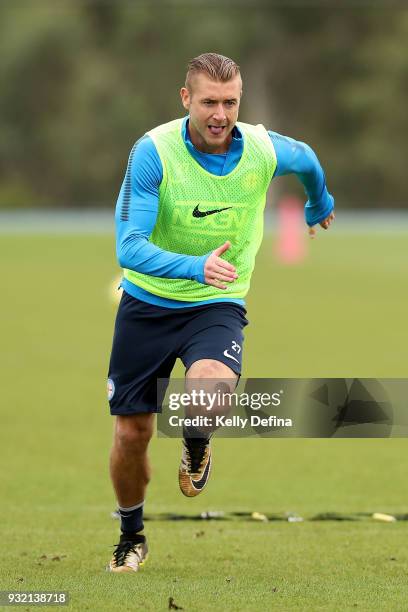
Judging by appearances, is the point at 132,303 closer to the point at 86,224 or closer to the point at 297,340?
the point at 297,340

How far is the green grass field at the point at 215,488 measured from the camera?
22.6 ft

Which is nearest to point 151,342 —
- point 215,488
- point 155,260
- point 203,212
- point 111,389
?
point 111,389

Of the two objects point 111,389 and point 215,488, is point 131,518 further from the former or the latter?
point 215,488

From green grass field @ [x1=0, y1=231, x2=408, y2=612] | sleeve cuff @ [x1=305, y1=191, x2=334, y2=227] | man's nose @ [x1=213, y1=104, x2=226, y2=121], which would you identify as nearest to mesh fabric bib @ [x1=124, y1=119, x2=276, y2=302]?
man's nose @ [x1=213, y1=104, x2=226, y2=121]

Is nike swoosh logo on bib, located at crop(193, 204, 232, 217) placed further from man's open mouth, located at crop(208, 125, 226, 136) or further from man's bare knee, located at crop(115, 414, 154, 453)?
man's bare knee, located at crop(115, 414, 154, 453)

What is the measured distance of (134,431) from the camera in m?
7.33

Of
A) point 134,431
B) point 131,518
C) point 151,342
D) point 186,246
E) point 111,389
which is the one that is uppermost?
point 186,246

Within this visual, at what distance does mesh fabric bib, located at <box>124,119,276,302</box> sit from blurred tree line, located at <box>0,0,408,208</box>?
62376mm

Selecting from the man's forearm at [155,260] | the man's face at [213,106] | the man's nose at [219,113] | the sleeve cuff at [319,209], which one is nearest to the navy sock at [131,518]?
the man's forearm at [155,260]

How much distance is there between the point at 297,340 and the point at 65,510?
35.7ft

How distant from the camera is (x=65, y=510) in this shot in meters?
9.66

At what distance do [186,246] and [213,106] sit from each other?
2.35 feet

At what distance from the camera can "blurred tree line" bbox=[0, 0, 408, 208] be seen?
70500 millimetres

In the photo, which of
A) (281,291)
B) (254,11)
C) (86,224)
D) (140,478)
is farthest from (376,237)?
(140,478)
